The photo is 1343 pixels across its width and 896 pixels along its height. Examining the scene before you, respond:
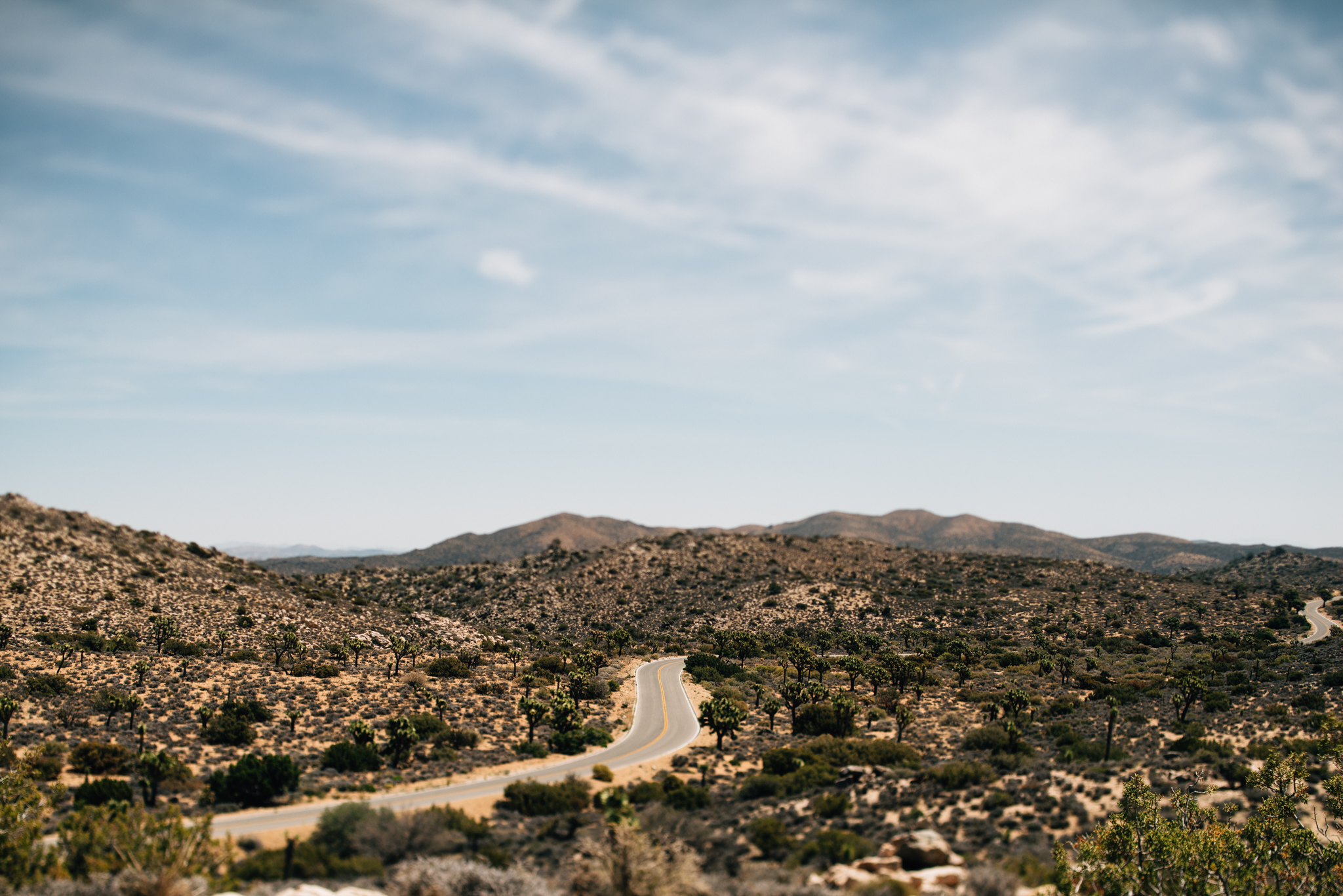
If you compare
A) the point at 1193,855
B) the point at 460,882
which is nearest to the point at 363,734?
the point at 460,882

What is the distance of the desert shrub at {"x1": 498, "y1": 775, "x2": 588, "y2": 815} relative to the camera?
29156mm

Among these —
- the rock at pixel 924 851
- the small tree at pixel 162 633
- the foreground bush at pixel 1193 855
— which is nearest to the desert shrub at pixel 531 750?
the rock at pixel 924 851

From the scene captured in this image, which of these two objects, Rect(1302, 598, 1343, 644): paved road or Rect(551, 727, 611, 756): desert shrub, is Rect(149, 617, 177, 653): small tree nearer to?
Rect(551, 727, 611, 756): desert shrub

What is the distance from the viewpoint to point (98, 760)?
32.2 metres

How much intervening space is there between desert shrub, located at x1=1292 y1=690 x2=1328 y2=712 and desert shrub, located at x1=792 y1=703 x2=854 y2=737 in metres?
28.8

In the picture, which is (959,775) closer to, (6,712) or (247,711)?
(247,711)

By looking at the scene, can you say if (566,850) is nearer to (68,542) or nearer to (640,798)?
(640,798)

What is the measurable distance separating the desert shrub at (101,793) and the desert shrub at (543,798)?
50.7 ft

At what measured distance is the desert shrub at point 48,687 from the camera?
42.2 meters

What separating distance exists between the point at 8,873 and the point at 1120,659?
8538 cm

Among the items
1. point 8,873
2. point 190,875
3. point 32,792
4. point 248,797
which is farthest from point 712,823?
point 32,792

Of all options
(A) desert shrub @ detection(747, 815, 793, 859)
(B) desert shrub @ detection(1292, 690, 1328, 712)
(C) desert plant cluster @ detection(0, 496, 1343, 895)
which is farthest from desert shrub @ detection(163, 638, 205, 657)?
(B) desert shrub @ detection(1292, 690, 1328, 712)

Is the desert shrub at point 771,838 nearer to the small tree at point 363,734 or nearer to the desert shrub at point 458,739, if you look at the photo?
the desert shrub at point 458,739

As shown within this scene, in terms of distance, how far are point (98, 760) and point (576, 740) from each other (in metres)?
24.2
